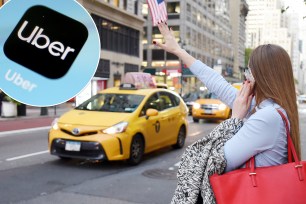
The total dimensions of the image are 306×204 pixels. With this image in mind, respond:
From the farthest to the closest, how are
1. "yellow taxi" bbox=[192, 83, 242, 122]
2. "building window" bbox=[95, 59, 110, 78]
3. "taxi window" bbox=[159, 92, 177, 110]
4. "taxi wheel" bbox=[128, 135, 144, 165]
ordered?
"yellow taxi" bbox=[192, 83, 242, 122] < "taxi window" bbox=[159, 92, 177, 110] < "taxi wheel" bbox=[128, 135, 144, 165] < "building window" bbox=[95, 59, 110, 78]

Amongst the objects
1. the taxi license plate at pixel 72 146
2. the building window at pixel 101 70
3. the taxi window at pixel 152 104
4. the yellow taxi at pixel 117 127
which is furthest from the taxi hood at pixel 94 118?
the building window at pixel 101 70

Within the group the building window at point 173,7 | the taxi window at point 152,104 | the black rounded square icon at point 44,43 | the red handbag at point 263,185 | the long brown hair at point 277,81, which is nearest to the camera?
the black rounded square icon at point 44,43

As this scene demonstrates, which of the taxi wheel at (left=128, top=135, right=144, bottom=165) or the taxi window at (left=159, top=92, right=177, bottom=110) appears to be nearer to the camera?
the taxi wheel at (left=128, top=135, right=144, bottom=165)

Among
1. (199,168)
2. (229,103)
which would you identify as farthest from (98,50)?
(229,103)

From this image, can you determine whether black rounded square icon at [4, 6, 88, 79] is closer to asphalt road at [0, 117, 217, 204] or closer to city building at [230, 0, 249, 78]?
asphalt road at [0, 117, 217, 204]

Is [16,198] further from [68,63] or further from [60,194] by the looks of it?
[68,63]

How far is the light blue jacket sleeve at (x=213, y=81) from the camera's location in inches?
80.9

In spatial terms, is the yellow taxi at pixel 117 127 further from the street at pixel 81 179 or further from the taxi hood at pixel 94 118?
the street at pixel 81 179

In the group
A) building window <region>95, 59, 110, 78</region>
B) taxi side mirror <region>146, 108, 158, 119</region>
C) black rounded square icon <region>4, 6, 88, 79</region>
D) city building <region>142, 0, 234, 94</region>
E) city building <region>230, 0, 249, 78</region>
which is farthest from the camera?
city building <region>230, 0, 249, 78</region>

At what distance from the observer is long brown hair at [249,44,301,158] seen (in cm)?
175

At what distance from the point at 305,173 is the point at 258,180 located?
187mm

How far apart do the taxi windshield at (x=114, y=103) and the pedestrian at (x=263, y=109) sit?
7509 millimetres

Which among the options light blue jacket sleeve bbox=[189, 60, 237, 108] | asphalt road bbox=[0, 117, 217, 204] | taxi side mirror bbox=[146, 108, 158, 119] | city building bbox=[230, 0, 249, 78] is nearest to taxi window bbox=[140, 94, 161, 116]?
taxi side mirror bbox=[146, 108, 158, 119]

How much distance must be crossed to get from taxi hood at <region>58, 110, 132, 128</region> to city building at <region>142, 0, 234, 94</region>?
4393 centimetres
